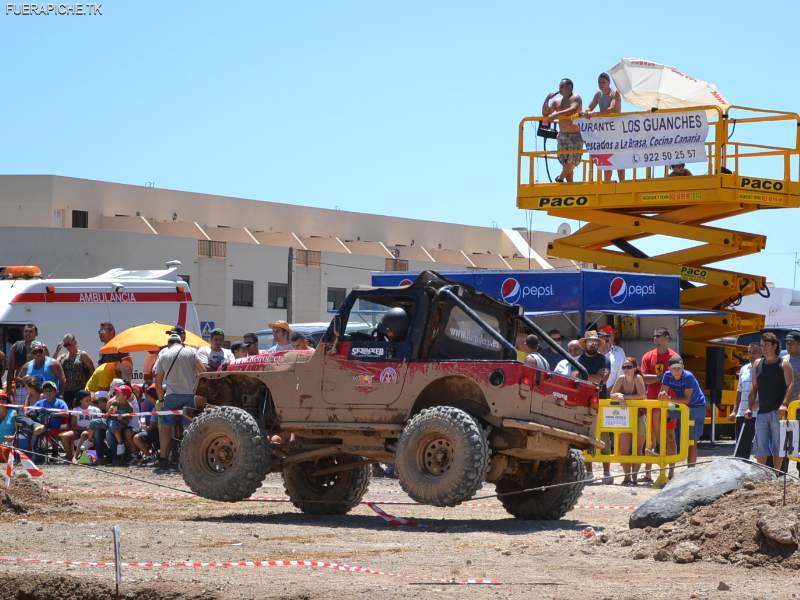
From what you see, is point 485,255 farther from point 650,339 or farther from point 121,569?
point 121,569

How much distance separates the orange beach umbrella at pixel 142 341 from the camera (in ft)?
69.9

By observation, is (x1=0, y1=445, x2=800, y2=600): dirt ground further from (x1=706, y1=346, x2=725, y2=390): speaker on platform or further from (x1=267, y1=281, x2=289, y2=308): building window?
(x1=267, y1=281, x2=289, y2=308): building window

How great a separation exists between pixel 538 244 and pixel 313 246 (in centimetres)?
1464

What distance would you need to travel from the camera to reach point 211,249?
53875 millimetres

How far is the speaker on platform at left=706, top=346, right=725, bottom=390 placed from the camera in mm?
23172

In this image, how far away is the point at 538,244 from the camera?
70.8 m

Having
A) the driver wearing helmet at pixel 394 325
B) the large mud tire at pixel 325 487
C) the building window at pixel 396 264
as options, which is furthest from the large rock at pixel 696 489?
the building window at pixel 396 264

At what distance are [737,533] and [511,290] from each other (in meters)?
12.9

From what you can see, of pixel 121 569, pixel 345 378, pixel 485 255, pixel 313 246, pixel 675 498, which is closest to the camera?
pixel 121 569

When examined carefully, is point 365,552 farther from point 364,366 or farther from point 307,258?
point 307,258

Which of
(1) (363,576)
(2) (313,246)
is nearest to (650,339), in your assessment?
(1) (363,576)

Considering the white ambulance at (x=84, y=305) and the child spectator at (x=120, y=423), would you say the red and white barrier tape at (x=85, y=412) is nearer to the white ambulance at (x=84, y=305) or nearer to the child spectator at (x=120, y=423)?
the child spectator at (x=120, y=423)

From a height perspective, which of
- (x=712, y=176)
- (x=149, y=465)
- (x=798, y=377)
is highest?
(x=712, y=176)

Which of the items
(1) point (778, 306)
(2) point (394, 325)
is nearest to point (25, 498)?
(2) point (394, 325)
